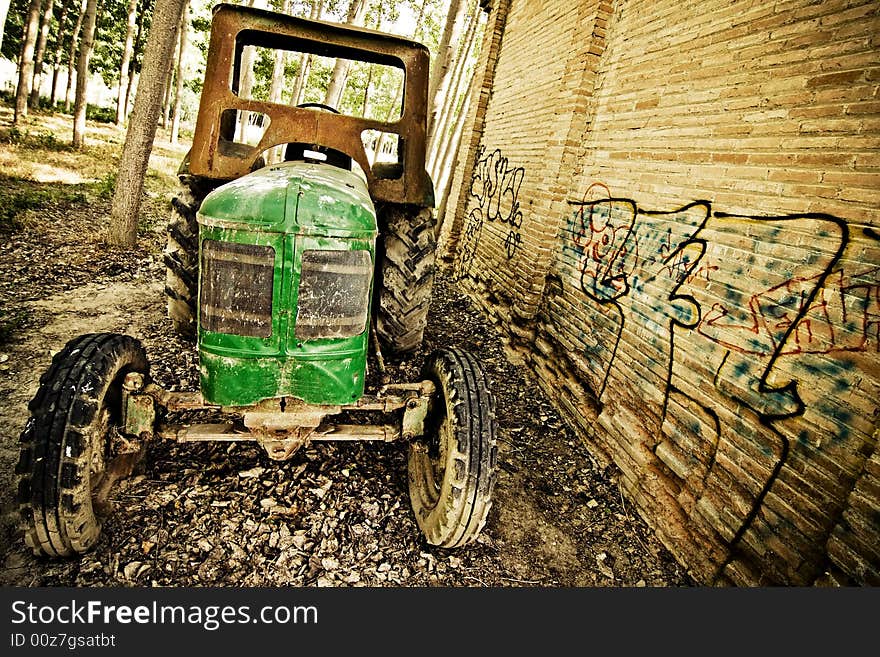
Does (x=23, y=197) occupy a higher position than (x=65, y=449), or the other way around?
(x=23, y=197)

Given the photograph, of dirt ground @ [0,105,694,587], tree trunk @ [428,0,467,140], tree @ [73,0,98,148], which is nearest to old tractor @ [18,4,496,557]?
dirt ground @ [0,105,694,587]

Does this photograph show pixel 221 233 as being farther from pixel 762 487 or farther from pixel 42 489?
pixel 762 487

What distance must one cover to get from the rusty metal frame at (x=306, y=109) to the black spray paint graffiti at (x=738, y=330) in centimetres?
189

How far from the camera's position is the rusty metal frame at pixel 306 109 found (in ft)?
10.5

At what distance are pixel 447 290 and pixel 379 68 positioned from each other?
2412cm

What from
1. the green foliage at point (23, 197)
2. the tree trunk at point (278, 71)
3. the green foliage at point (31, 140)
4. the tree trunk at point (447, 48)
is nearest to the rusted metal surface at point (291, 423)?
the green foliage at point (23, 197)

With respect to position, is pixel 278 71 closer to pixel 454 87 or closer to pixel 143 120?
pixel 454 87

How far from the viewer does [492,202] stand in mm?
6930

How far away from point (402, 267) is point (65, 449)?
243 centimetres

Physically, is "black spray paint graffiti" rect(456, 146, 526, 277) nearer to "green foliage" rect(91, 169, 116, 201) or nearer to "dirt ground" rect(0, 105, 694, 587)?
"dirt ground" rect(0, 105, 694, 587)

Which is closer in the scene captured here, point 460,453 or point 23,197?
point 460,453

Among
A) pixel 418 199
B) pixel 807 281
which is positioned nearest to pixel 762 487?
pixel 807 281

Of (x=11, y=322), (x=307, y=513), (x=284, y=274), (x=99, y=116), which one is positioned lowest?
(x=307, y=513)

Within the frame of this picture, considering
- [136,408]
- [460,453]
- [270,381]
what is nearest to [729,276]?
[460,453]
